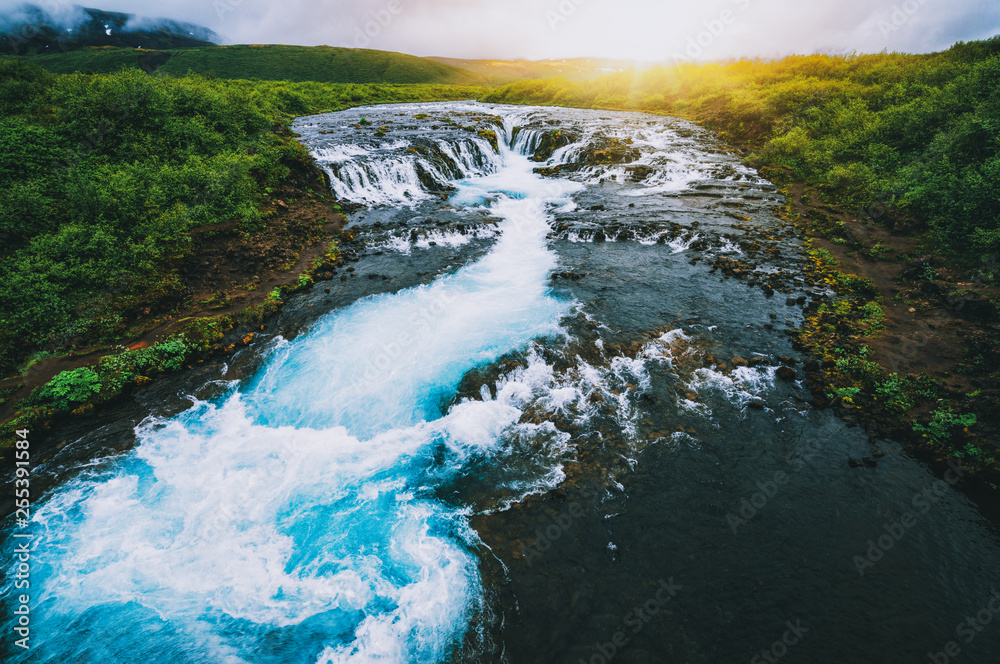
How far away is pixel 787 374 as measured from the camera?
9.43 metres

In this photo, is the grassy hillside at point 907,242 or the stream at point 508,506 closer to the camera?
the stream at point 508,506

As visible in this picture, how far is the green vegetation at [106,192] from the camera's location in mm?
10375

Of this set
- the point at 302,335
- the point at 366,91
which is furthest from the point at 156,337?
the point at 366,91

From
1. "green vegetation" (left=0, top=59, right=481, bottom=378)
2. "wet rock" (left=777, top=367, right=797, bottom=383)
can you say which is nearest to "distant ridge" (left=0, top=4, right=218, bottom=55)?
"green vegetation" (left=0, top=59, right=481, bottom=378)

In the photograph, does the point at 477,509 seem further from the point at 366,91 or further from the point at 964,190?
the point at 366,91

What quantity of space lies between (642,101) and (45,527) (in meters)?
65.8

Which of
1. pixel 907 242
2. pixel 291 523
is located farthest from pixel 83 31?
pixel 907 242

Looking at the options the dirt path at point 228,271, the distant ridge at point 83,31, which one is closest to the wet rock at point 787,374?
the dirt path at point 228,271

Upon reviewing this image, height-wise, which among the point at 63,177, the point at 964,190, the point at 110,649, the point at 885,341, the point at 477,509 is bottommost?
the point at 110,649

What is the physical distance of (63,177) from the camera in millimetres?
12844

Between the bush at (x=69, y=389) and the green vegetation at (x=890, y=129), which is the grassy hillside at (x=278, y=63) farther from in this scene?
the bush at (x=69, y=389)

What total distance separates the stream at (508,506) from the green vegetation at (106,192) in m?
3.96

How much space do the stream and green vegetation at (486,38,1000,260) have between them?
684 centimetres

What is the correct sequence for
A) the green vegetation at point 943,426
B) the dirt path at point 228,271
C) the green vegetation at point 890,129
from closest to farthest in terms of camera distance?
the green vegetation at point 943,426
the dirt path at point 228,271
the green vegetation at point 890,129
